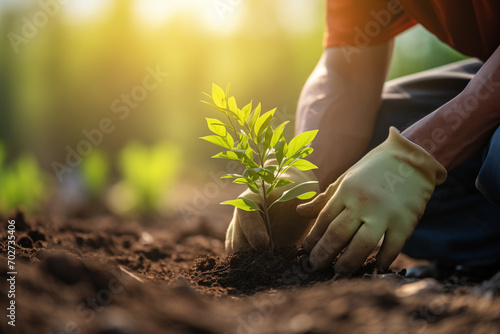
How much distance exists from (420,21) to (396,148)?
86 centimetres

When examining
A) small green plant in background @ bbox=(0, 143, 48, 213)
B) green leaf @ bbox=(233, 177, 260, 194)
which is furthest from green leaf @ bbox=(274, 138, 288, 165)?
small green plant in background @ bbox=(0, 143, 48, 213)

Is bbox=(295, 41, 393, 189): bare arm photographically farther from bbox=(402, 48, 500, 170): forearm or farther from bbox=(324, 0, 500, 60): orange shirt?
bbox=(402, 48, 500, 170): forearm

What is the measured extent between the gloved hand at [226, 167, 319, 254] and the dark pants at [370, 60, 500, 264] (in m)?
0.74

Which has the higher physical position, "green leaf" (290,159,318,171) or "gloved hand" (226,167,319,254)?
"green leaf" (290,159,318,171)

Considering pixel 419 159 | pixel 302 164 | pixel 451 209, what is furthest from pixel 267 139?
pixel 451 209

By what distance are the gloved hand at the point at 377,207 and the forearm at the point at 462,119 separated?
0.28ft

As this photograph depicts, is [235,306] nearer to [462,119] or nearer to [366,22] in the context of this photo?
[462,119]

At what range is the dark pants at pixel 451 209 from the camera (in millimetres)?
2234

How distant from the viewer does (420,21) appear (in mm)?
2113

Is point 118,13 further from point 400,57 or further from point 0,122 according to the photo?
point 400,57

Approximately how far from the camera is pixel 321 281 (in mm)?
1463

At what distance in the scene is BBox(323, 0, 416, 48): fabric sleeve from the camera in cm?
233

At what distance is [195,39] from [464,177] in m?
7.34

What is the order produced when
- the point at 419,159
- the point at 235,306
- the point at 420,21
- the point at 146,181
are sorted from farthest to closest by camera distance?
the point at 146,181 → the point at 420,21 → the point at 419,159 → the point at 235,306
